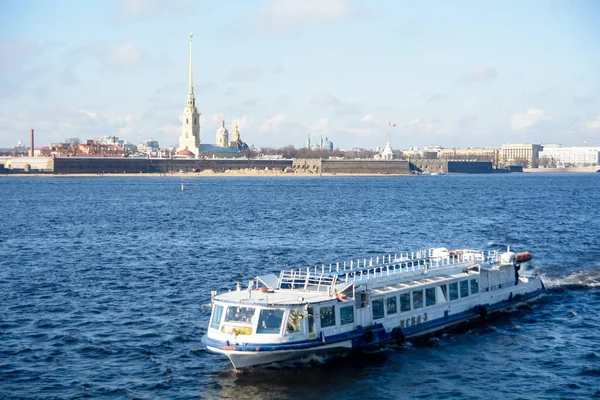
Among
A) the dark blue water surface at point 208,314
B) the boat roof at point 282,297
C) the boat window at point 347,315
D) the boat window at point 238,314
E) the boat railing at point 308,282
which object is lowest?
the dark blue water surface at point 208,314

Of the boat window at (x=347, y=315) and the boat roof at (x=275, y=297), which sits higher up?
the boat roof at (x=275, y=297)

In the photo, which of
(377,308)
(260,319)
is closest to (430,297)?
(377,308)

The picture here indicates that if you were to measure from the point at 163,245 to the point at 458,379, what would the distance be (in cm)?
3817

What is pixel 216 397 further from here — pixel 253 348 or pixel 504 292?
pixel 504 292

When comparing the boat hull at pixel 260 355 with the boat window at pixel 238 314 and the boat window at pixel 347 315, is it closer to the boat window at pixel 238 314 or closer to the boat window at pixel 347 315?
the boat window at pixel 238 314

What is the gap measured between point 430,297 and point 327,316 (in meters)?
6.84

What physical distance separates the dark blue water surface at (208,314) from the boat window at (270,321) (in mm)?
1495

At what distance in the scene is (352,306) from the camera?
99.7 ft

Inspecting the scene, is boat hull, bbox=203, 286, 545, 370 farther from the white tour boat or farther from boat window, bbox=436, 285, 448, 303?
boat window, bbox=436, 285, 448, 303

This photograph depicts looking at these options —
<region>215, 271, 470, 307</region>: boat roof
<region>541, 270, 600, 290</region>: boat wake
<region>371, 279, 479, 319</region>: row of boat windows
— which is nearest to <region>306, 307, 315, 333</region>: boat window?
<region>215, 271, 470, 307</region>: boat roof

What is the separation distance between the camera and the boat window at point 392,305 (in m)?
32.1

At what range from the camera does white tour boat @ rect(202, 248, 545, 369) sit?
28016 mm

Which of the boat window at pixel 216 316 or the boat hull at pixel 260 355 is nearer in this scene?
the boat hull at pixel 260 355

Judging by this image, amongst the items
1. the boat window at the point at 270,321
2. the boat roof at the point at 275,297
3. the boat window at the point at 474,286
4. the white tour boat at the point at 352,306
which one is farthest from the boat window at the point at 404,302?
the boat window at the point at 270,321
